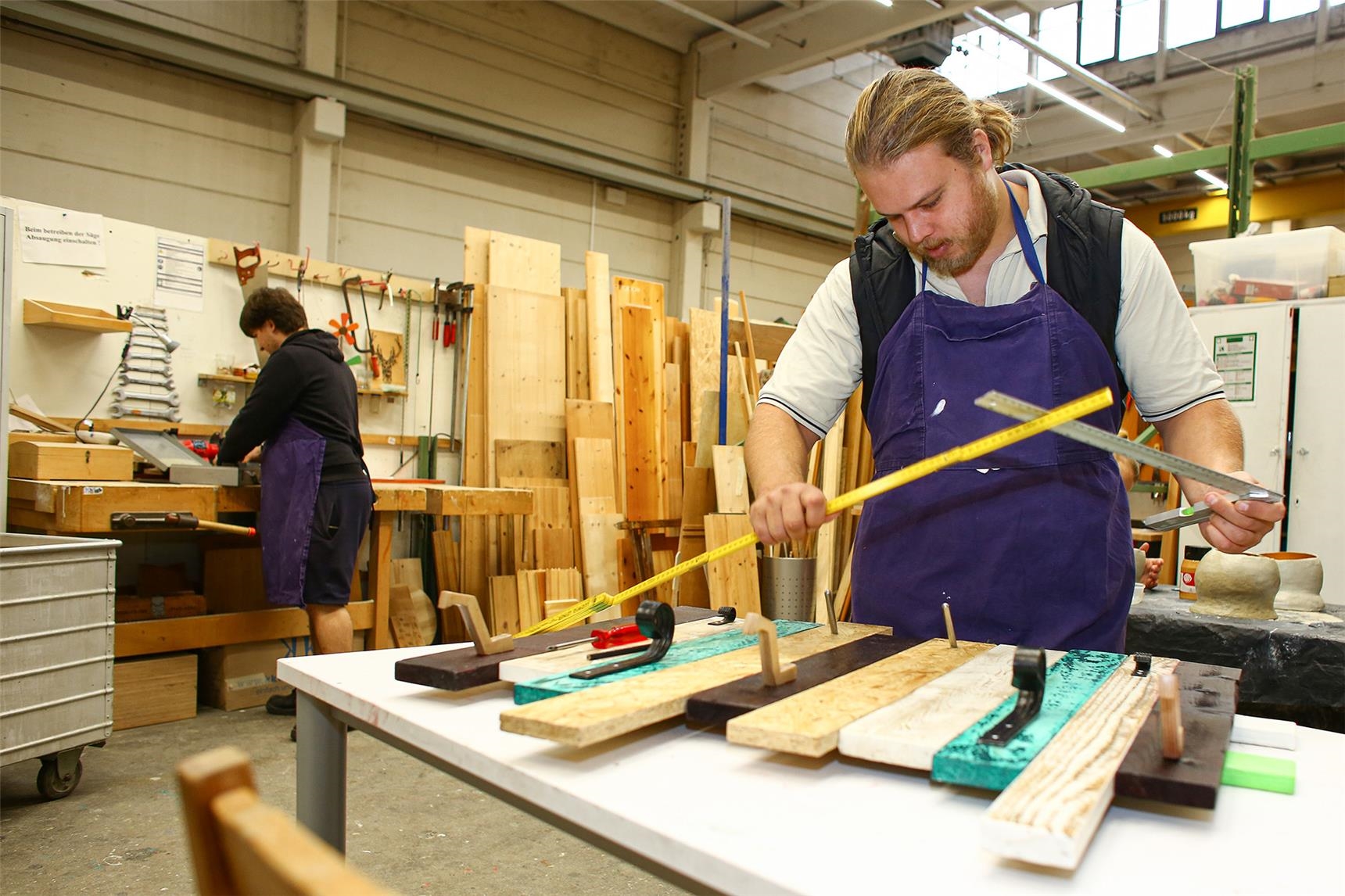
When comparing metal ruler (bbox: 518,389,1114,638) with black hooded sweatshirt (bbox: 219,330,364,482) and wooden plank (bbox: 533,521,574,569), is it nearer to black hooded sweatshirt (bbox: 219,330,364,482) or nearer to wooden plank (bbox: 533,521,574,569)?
black hooded sweatshirt (bbox: 219,330,364,482)

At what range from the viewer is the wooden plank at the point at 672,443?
577 centimetres

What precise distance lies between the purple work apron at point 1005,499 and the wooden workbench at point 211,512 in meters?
3.03

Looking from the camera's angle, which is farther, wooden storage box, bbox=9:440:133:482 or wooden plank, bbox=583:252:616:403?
wooden plank, bbox=583:252:616:403

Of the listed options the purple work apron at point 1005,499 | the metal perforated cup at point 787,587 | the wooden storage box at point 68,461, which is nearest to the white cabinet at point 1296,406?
the metal perforated cup at point 787,587

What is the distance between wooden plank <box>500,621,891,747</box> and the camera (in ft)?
2.93

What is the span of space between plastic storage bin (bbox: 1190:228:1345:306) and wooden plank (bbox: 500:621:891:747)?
4099 mm

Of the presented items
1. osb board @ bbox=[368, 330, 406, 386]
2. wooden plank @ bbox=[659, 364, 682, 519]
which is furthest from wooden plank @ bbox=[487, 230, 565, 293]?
wooden plank @ bbox=[659, 364, 682, 519]

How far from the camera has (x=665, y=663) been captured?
1231 millimetres

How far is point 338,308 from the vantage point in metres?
5.24

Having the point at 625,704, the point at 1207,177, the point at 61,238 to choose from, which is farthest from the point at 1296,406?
the point at 1207,177

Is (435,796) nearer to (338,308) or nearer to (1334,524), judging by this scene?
(338,308)

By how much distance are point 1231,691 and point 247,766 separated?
1.09 metres

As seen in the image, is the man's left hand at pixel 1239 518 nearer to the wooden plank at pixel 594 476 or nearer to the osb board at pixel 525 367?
the wooden plank at pixel 594 476

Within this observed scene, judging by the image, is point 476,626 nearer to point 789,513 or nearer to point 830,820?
point 789,513
